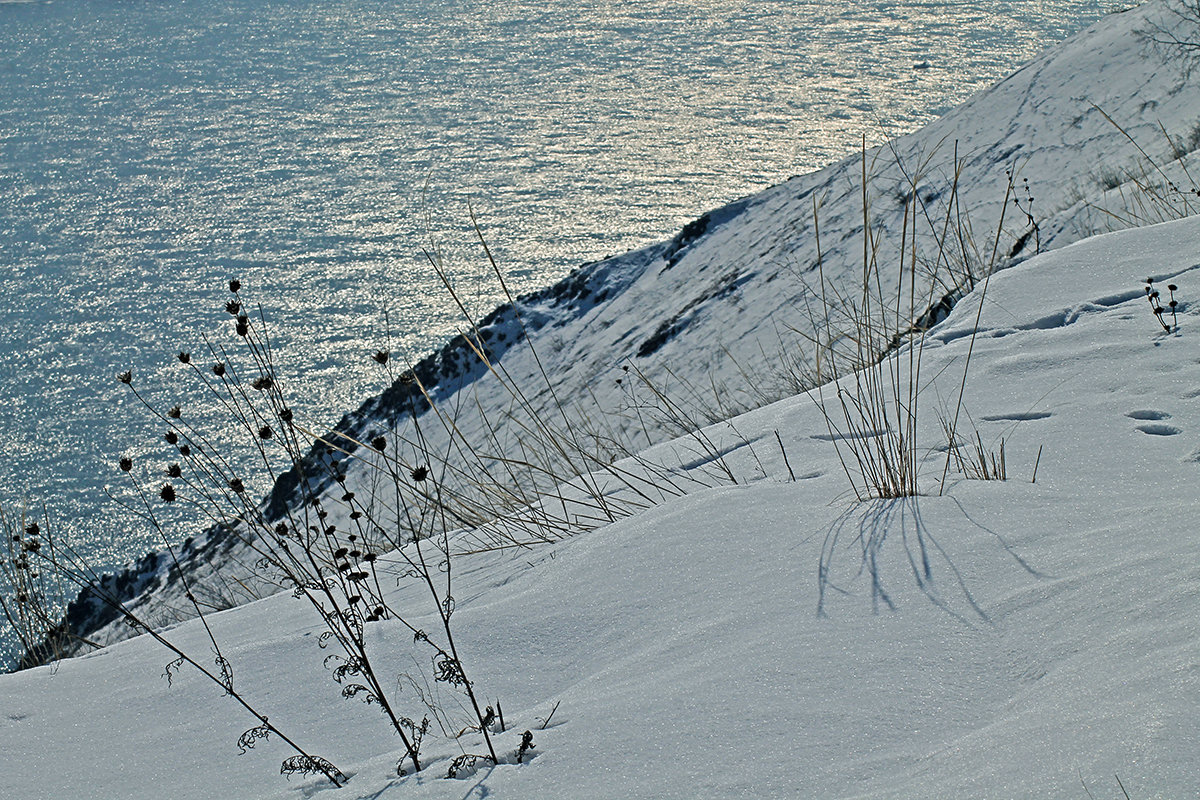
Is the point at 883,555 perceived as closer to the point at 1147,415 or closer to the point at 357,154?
the point at 1147,415

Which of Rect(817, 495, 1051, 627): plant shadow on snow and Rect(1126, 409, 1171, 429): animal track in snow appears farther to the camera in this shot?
Rect(1126, 409, 1171, 429): animal track in snow

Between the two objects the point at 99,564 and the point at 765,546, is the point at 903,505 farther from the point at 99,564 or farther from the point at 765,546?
the point at 99,564

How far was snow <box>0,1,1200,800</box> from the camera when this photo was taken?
4.05 ft

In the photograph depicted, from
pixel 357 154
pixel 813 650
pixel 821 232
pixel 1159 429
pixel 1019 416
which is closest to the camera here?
pixel 813 650

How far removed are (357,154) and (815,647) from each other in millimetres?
25651

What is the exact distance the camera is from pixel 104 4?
45.0 m

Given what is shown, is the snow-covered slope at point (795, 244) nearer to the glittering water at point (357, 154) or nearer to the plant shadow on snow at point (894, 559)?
the glittering water at point (357, 154)

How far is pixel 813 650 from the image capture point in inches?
60.1

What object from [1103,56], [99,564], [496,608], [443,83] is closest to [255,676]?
[496,608]

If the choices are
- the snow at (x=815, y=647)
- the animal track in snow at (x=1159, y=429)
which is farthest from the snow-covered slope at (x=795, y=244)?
the animal track in snow at (x=1159, y=429)

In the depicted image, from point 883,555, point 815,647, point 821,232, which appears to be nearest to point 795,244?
point 821,232

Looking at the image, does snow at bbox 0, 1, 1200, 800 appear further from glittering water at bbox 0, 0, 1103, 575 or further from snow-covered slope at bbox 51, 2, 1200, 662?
glittering water at bbox 0, 0, 1103, 575

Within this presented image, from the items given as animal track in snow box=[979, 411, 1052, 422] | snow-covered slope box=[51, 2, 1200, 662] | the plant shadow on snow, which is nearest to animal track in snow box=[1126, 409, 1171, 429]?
animal track in snow box=[979, 411, 1052, 422]

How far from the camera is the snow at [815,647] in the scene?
48.6 inches
